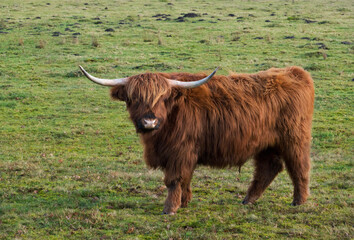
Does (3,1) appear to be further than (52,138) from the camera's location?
Yes

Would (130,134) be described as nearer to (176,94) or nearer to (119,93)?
(119,93)

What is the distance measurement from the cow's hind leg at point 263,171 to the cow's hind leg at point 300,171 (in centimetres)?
22

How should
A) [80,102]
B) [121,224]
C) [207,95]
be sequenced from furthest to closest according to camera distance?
[80,102]
[207,95]
[121,224]

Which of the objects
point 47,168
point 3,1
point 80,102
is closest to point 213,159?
point 47,168

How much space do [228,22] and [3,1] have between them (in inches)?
750

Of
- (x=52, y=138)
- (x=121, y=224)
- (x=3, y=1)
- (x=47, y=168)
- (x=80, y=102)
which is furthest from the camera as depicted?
(x=3, y=1)

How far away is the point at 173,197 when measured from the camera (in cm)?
554

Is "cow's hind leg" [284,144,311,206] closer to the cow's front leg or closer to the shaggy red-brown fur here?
the shaggy red-brown fur

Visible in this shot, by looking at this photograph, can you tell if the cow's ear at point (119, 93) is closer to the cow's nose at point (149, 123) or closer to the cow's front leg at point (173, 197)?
the cow's nose at point (149, 123)

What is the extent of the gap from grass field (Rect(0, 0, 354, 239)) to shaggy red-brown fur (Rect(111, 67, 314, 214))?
537 mm

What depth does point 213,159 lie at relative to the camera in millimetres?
5754

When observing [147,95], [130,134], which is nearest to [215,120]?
[147,95]

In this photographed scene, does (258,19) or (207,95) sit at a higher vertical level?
(207,95)

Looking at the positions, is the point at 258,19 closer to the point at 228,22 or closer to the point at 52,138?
the point at 228,22
